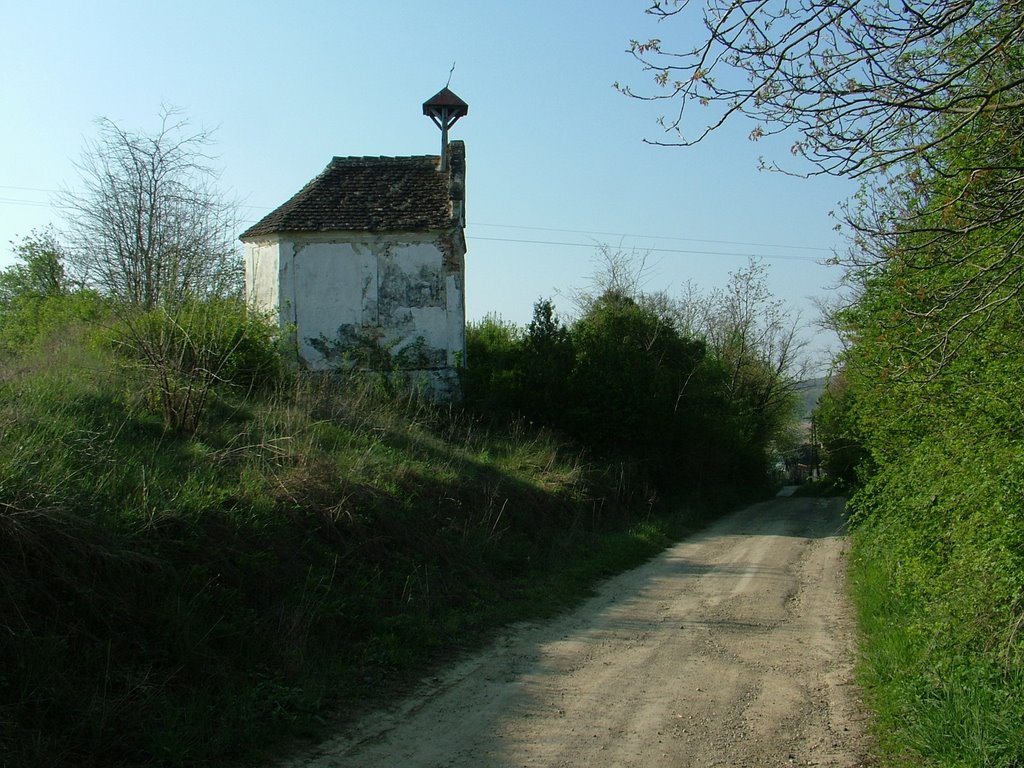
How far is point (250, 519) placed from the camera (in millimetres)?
8242

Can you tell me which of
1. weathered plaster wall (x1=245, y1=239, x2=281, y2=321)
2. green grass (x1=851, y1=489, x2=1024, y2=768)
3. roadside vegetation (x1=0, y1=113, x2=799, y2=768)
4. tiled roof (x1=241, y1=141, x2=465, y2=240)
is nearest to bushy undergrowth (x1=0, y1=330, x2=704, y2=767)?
roadside vegetation (x1=0, y1=113, x2=799, y2=768)

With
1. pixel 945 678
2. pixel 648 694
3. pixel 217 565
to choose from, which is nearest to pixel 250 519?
pixel 217 565

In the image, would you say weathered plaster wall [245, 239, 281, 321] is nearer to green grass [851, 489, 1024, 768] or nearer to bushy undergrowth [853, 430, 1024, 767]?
bushy undergrowth [853, 430, 1024, 767]

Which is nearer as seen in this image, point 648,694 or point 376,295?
point 648,694

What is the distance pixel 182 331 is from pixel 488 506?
17.4 ft

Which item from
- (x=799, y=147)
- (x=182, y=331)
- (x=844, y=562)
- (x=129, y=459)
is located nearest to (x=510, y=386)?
(x=844, y=562)

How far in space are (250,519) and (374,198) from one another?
1645 centimetres

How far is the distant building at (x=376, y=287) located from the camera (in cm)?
2195

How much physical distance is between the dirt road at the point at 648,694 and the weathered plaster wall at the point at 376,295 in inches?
458

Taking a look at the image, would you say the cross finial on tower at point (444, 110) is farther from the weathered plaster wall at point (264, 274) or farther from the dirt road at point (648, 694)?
the dirt road at point (648, 694)

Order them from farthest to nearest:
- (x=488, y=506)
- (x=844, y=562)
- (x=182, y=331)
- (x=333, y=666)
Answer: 1. (x=844, y=562)
2. (x=488, y=506)
3. (x=182, y=331)
4. (x=333, y=666)

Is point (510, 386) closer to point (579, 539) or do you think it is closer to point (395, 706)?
point (579, 539)

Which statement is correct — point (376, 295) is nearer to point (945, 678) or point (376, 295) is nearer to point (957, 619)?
point (957, 619)

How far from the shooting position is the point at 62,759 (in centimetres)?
499
